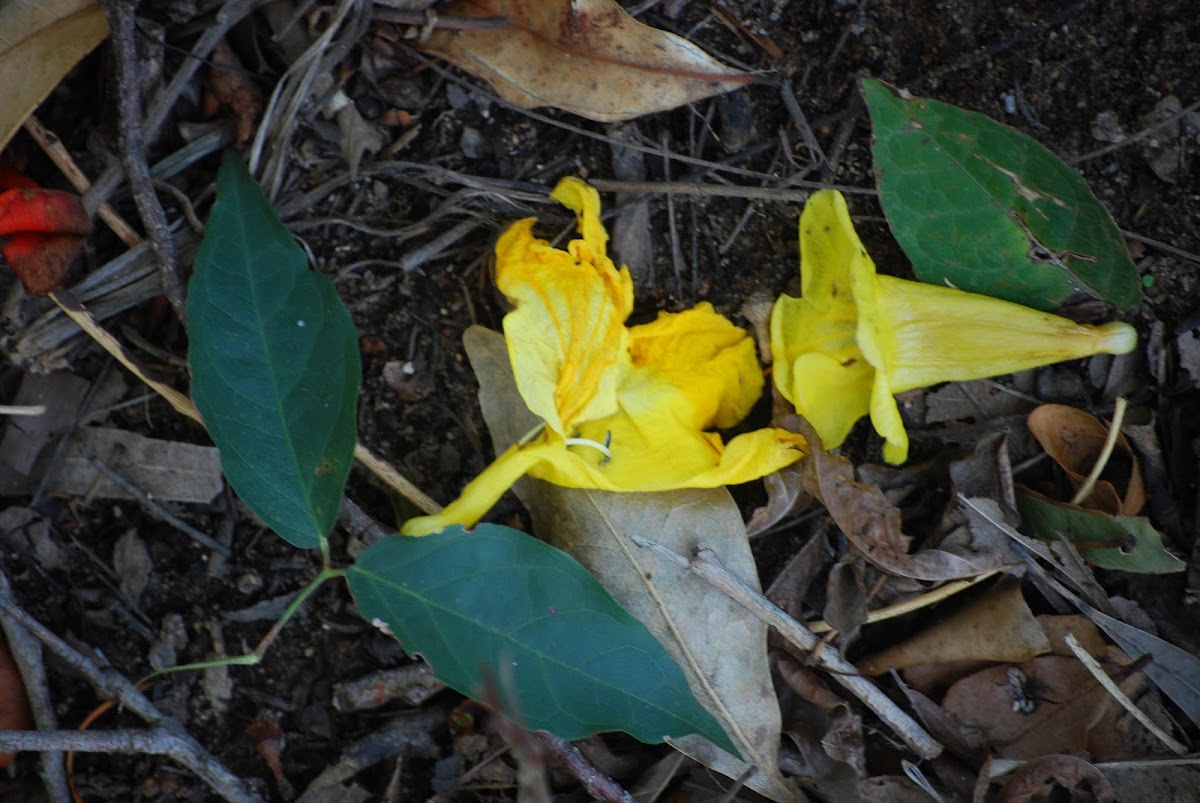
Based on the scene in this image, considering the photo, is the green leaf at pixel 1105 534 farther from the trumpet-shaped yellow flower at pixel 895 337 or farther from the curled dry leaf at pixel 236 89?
the curled dry leaf at pixel 236 89

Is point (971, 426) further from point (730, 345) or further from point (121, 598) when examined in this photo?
point (121, 598)

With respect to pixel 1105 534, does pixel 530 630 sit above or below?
below

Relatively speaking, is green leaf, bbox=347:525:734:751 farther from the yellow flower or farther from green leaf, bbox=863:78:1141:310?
green leaf, bbox=863:78:1141:310

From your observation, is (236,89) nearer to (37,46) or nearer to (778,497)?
(37,46)

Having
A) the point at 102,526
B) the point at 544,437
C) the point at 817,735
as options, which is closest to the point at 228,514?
the point at 102,526

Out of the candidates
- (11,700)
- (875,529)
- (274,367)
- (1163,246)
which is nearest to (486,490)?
(274,367)

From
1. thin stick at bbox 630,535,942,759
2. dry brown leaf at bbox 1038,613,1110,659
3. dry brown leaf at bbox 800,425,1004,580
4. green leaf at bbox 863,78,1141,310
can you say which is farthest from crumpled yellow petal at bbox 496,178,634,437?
dry brown leaf at bbox 1038,613,1110,659
